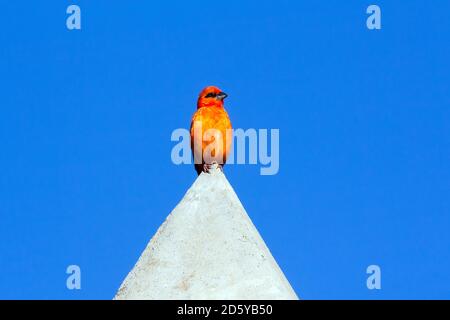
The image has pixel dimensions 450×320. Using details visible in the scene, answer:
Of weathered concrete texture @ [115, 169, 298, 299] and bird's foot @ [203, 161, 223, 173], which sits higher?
bird's foot @ [203, 161, 223, 173]

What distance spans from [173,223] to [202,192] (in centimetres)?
66

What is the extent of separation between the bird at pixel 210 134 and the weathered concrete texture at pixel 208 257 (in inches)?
18.2

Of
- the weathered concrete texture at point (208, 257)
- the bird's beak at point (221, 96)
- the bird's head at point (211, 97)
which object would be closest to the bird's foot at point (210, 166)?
the weathered concrete texture at point (208, 257)

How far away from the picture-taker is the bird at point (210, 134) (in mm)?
15430

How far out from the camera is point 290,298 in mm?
13688

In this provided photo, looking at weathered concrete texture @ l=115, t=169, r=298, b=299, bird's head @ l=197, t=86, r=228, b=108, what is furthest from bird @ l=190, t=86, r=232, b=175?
weathered concrete texture @ l=115, t=169, r=298, b=299

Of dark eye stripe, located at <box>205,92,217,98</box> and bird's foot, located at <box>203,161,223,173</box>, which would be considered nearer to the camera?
bird's foot, located at <box>203,161,223,173</box>

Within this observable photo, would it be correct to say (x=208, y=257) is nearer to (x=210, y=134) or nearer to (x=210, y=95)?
(x=210, y=134)

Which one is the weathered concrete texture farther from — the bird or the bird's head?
the bird's head

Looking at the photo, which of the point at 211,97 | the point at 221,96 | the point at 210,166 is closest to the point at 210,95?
the point at 211,97

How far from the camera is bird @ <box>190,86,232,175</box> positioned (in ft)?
50.6

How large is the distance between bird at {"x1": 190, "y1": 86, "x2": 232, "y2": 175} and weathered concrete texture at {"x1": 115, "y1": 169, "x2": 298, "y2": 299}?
46 cm
